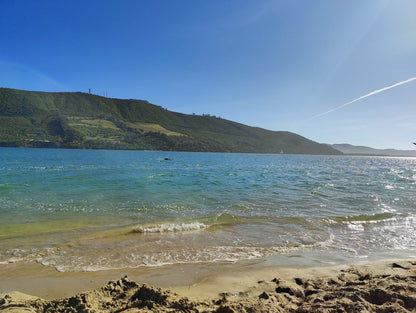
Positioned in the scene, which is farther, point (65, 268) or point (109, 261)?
point (109, 261)

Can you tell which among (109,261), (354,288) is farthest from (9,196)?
(354,288)

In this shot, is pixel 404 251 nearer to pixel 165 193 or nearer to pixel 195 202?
pixel 195 202

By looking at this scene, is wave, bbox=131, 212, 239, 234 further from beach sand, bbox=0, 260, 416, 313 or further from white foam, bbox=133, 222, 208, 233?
beach sand, bbox=0, 260, 416, 313

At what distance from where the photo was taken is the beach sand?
3443mm

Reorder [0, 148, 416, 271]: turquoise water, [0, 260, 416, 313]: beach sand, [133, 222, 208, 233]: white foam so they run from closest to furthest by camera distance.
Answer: [0, 260, 416, 313]: beach sand
[0, 148, 416, 271]: turquoise water
[133, 222, 208, 233]: white foam

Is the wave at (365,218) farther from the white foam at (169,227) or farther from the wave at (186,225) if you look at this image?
the white foam at (169,227)

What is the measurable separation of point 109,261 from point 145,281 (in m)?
1.57

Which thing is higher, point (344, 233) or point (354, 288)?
point (354, 288)

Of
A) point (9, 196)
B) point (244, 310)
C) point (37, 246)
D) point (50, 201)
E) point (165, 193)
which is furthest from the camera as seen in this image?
point (165, 193)

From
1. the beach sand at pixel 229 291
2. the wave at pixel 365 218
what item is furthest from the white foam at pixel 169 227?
the wave at pixel 365 218

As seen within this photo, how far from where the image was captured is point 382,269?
551cm

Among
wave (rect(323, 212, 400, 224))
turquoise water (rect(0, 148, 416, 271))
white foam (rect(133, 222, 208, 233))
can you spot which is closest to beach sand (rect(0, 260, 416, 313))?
turquoise water (rect(0, 148, 416, 271))

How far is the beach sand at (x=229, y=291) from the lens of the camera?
136 inches

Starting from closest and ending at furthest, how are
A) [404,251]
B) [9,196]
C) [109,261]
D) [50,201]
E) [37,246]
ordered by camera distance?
[109,261] → [37,246] → [404,251] → [50,201] → [9,196]
